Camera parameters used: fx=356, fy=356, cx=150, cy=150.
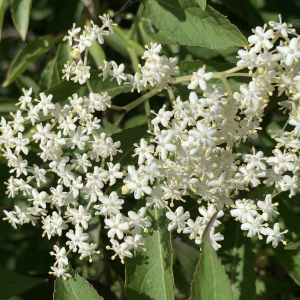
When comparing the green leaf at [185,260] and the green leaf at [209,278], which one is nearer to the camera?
the green leaf at [209,278]

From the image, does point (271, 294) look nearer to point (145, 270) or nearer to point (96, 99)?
point (145, 270)

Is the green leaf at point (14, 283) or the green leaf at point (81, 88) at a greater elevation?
the green leaf at point (81, 88)

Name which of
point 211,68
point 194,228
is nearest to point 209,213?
point 194,228

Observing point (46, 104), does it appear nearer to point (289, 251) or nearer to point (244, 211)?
point (244, 211)

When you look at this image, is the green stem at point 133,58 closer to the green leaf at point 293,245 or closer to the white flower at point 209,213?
the white flower at point 209,213

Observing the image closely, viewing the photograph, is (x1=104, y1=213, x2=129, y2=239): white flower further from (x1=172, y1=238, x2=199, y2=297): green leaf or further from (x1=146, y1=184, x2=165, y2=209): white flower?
(x1=172, y1=238, x2=199, y2=297): green leaf

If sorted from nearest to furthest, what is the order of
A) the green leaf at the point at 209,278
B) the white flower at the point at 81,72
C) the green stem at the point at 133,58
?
the green leaf at the point at 209,278
the white flower at the point at 81,72
the green stem at the point at 133,58

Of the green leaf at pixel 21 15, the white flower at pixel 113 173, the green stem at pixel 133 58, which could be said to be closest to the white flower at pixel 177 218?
the white flower at pixel 113 173

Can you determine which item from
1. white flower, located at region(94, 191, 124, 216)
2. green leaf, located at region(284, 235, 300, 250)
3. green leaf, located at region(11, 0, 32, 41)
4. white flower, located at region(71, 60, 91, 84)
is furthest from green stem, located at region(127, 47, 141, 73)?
green leaf, located at region(284, 235, 300, 250)
